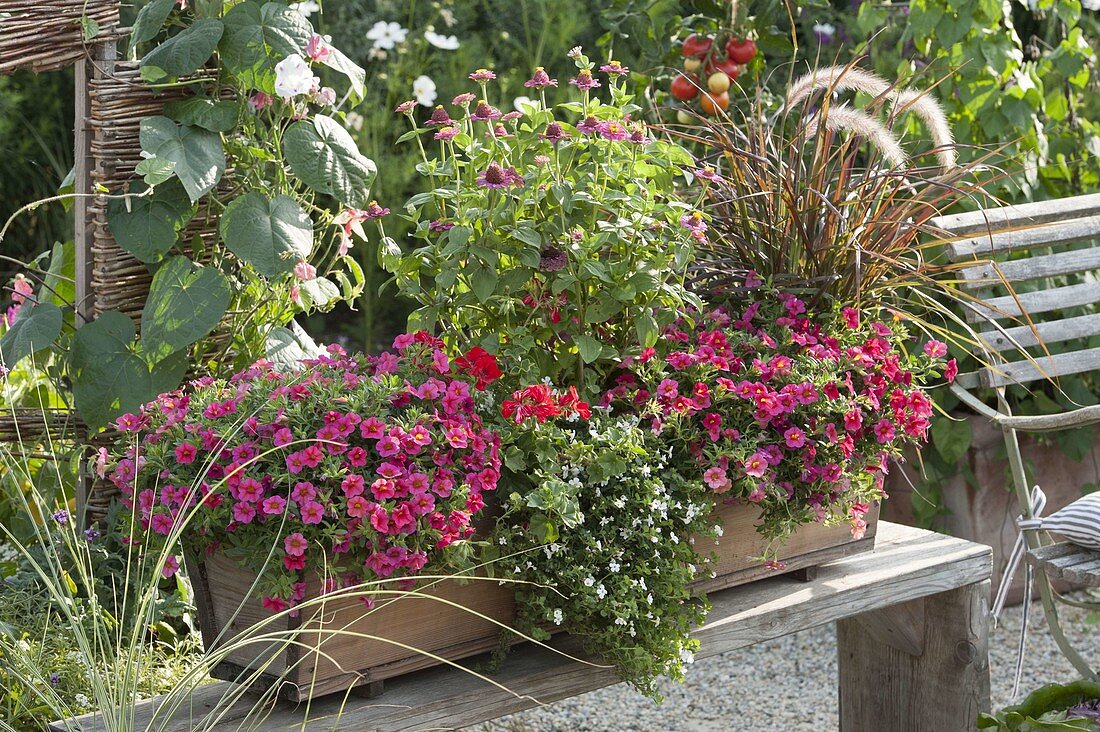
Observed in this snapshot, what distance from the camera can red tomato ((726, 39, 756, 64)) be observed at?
10.3ft

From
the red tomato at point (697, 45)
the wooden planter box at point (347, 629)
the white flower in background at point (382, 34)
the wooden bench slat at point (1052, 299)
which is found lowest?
the wooden planter box at point (347, 629)

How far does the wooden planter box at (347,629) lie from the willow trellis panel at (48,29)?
3.39ft

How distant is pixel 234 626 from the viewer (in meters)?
1.67

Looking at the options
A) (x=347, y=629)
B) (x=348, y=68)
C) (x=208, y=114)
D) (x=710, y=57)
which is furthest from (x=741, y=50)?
(x=347, y=629)

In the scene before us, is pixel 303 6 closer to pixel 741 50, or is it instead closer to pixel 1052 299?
pixel 741 50

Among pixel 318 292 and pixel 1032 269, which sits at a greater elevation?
pixel 318 292

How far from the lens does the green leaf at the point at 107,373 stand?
214 centimetres

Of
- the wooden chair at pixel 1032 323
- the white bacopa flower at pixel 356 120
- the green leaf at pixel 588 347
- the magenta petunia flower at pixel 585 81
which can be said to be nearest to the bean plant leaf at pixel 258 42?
the white bacopa flower at pixel 356 120

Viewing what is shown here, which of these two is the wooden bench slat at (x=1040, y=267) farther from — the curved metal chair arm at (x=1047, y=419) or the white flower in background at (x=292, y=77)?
the white flower in background at (x=292, y=77)

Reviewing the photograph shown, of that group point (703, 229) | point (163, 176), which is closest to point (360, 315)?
point (163, 176)

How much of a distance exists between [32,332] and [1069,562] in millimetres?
1807

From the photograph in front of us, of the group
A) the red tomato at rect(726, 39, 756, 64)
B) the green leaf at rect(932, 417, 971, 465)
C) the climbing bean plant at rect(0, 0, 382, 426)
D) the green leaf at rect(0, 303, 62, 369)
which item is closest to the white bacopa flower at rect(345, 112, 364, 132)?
the climbing bean plant at rect(0, 0, 382, 426)

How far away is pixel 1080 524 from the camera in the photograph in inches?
80.4

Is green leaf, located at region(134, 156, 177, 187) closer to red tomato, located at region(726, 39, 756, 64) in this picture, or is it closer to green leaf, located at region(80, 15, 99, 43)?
green leaf, located at region(80, 15, 99, 43)
